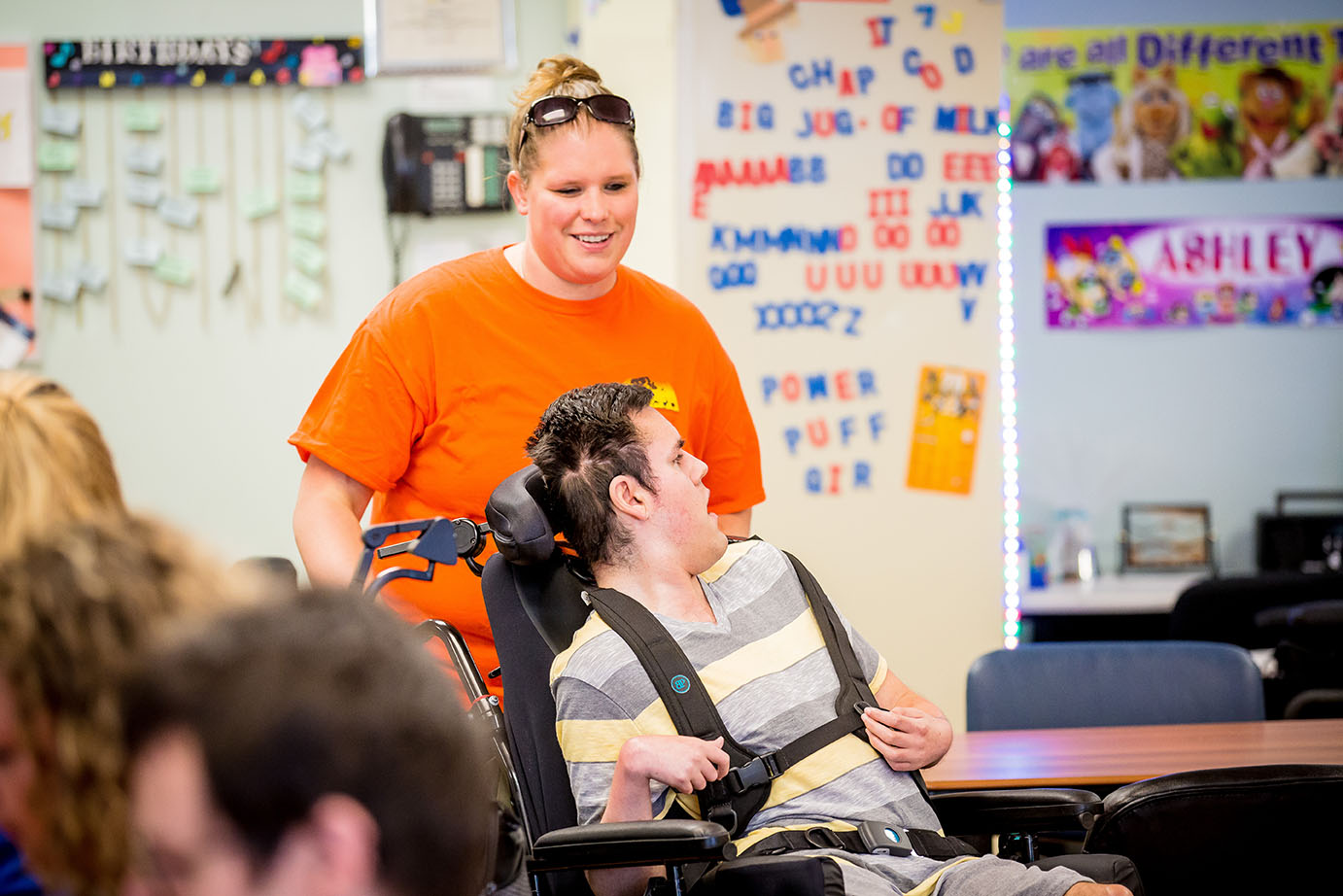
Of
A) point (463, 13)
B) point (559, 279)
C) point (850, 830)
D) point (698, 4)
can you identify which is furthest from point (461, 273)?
point (463, 13)

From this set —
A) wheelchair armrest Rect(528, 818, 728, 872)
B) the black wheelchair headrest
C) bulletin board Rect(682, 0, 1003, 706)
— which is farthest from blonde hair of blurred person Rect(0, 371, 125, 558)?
bulletin board Rect(682, 0, 1003, 706)

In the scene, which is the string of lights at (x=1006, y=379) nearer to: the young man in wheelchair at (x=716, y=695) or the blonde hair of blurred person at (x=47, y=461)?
the young man in wheelchair at (x=716, y=695)

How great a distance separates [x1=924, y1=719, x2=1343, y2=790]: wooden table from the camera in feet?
7.18

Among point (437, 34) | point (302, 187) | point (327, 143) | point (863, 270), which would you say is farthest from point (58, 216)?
point (863, 270)

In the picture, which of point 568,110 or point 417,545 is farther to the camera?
point 568,110

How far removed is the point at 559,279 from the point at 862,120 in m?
1.75

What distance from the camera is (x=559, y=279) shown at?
7.39ft

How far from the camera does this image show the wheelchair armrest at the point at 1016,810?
193 centimetres

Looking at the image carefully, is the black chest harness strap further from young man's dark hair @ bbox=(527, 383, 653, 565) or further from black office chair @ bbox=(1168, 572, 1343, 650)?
black office chair @ bbox=(1168, 572, 1343, 650)

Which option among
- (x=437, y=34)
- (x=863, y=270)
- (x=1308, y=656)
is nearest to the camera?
(x=1308, y=656)

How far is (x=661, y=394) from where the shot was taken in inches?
91.0

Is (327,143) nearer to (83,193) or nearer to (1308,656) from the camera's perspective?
(83,193)

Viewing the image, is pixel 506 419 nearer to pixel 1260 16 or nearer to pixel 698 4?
pixel 698 4

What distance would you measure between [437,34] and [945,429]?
1941 millimetres
